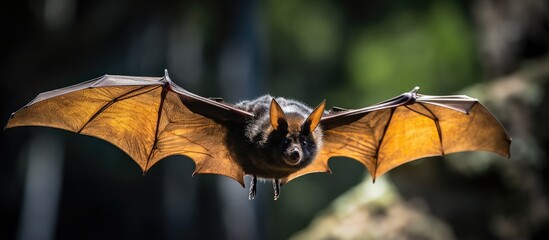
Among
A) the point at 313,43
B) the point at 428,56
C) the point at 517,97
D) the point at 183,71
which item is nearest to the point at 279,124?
the point at 517,97

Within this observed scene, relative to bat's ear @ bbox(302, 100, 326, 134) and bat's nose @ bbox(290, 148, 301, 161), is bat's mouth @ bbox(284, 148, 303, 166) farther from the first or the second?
bat's ear @ bbox(302, 100, 326, 134)

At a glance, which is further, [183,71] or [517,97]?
[183,71]

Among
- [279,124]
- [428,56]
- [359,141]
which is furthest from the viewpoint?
[428,56]

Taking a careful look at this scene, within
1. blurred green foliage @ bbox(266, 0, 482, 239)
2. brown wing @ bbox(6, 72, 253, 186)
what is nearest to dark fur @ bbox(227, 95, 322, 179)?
brown wing @ bbox(6, 72, 253, 186)

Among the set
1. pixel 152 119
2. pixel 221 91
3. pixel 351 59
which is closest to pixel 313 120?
pixel 152 119

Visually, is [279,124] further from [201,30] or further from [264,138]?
[201,30]

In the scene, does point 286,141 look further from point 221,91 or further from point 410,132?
point 221,91

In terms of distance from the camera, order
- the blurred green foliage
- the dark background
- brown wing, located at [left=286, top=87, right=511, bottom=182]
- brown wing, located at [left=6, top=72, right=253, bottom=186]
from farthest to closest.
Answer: the blurred green foliage < the dark background < brown wing, located at [left=286, top=87, right=511, bottom=182] < brown wing, located at [left=6, top=72, right=253, bottom=186]

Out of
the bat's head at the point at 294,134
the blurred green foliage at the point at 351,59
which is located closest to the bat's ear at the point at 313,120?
the bat's head at the point at 294,134

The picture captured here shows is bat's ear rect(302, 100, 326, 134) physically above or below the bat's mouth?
above
